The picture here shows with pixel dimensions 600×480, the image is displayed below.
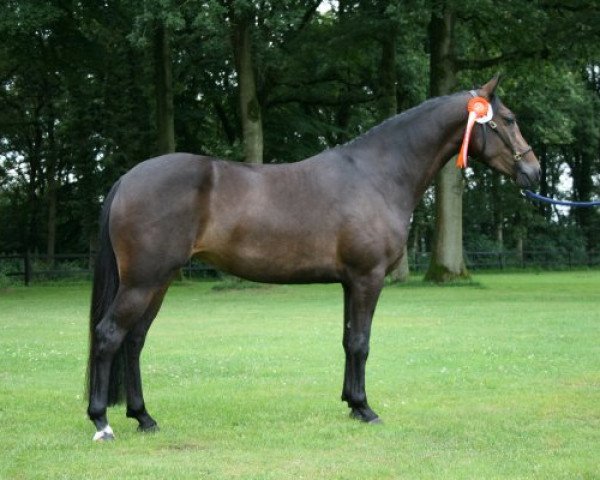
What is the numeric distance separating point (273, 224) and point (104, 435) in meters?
2.20

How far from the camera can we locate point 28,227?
47.8m

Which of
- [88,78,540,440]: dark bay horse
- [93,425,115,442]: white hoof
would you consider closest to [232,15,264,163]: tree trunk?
[88,78,540,440]: dark bay horse

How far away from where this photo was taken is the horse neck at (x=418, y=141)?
28.1ft

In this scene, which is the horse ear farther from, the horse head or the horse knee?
the horse knee

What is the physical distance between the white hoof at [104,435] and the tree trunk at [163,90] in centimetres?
2666

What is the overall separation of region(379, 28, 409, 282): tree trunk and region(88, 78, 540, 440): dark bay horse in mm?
23873

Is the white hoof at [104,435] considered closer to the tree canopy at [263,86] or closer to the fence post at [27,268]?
the tree canopy at [263,86]

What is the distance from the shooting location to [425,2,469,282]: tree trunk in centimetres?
2992

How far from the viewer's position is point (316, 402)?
9281mm

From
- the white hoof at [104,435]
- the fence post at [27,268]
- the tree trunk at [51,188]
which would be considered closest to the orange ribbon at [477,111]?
the white hoof at [104,435]

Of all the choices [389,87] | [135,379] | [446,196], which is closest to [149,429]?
[135,379]

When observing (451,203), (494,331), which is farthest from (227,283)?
(494,331)

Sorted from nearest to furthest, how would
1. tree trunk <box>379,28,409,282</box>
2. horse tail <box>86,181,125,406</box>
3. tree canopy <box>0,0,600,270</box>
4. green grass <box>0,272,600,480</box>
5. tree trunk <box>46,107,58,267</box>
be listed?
green grass <box>0,272,600,480</box>
horse tail <box>86,181,125,406</box>
tree canopy <box>0,0,600,270</box>
tree trunk <box>379,28,409,282</box>
tree trunk <box>46,107,58,267</box>

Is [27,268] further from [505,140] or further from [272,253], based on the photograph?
[505,140]
